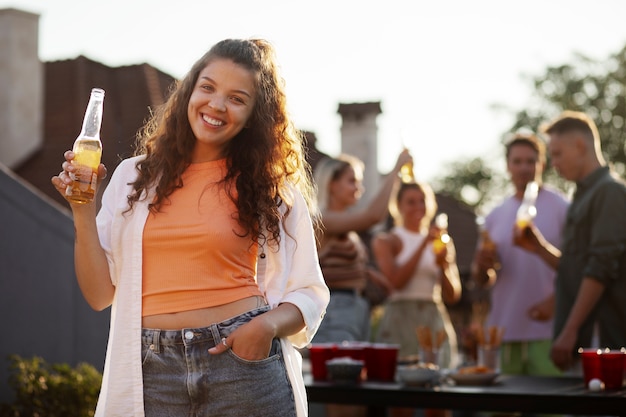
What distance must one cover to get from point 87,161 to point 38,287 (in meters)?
2.99

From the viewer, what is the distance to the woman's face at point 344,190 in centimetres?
556

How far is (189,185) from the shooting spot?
2.68 metres

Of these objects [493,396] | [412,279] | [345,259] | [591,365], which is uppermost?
[345,259]

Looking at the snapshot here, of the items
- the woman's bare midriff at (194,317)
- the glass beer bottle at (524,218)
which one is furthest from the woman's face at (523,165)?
the woman's bare midriff at (194,317)

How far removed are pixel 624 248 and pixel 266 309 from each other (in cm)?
271

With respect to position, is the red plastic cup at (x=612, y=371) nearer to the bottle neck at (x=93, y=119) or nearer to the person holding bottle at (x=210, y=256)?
the person holding bottle at (x=210, y=256)

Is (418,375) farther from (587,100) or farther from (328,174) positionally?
(587,100)

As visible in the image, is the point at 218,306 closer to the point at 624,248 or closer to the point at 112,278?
the point at 112,278

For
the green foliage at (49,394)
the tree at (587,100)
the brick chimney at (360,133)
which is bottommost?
the green foliage at (49,394)

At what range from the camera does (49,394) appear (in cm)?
442

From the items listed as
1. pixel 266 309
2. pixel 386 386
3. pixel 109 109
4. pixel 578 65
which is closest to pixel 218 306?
pixel 266 309

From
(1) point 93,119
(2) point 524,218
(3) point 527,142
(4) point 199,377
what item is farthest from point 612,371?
(1) point 93,119

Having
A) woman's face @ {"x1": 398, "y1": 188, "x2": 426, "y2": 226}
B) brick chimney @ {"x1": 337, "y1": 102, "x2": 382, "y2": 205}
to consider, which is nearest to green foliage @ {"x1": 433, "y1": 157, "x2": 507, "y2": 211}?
brick chimney @ {"x1": 337, "y1": 102, "x2": 382, "y2": 205}

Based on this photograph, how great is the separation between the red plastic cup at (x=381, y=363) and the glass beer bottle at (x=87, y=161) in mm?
2337
